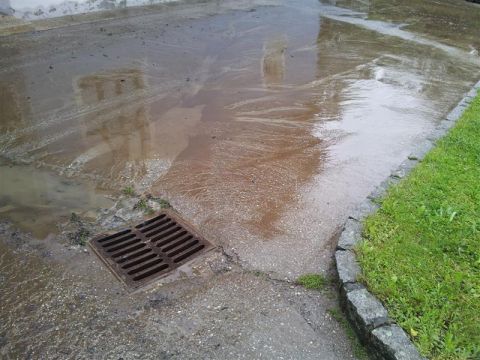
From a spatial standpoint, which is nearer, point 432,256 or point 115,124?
point 432,256

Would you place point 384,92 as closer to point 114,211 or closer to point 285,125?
point 285,125

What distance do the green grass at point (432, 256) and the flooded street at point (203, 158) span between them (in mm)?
444

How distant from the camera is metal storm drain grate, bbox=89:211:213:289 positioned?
138 inches

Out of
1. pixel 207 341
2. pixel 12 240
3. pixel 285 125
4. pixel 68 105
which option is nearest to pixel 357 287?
pixel 207 341

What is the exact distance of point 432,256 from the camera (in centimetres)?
342

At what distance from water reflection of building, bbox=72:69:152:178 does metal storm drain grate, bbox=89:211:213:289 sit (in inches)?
37.5

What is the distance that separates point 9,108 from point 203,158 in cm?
300

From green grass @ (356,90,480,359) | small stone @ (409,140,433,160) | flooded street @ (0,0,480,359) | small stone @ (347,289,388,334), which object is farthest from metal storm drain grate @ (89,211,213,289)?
small stone @ (409,140,433,160)

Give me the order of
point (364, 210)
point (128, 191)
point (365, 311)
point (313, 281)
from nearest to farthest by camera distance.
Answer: point (365, 311)
point (313, 281)
point (364, 210)
point (128, 191)

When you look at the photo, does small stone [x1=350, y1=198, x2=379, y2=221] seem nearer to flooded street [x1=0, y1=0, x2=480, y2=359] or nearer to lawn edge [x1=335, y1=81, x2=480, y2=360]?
lawn edge [x1=335, y1=81, x2=480, y2=360]

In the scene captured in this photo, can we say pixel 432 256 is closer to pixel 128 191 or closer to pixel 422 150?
pixel 422 150

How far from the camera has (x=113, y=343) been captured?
2857 millimetres

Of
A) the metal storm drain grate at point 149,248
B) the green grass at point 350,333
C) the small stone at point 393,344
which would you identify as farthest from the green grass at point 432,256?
the metal storm drain grate at point 149,248

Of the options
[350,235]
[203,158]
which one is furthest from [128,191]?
[350,235]
